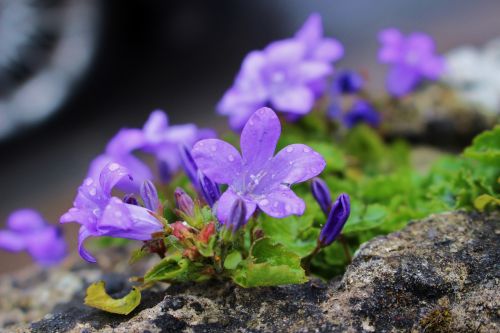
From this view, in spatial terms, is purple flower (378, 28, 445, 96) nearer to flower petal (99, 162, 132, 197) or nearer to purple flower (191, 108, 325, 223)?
purple flower (191, 108, 325, 223)

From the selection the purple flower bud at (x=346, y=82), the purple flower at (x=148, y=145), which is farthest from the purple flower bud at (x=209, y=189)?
the purple flower bud at (x=346, y=82)

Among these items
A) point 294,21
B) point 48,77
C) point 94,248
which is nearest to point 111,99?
point 48,77

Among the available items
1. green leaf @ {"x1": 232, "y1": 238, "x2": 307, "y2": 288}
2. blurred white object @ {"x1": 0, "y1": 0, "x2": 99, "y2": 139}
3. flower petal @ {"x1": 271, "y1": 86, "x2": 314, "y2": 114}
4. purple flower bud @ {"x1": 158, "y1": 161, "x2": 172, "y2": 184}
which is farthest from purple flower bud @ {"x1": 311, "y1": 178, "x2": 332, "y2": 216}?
blurred white object @ {"x1": 0, "y1": 0, "x2": 99, "y2": 139}

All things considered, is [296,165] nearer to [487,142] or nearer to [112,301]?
[112,301]

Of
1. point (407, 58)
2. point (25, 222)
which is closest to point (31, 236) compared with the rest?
point (25, 222)

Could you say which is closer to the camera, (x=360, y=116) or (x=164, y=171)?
(x=164, y=171)

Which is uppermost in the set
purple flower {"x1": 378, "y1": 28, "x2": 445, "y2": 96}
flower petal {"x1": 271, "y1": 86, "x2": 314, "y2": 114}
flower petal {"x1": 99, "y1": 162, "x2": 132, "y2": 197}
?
purple flower {"x1": 378, "y1": 28, "x2": 445, "y2": 96}
